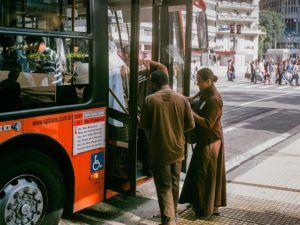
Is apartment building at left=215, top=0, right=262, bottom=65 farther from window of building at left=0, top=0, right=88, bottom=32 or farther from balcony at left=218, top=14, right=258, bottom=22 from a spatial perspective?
window of building at left=0, top=0, right=88, bottom=32

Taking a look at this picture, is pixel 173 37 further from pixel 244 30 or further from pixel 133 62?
pixel 244 30

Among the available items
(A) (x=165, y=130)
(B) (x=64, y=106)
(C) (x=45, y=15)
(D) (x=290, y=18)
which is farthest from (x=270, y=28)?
(C) (x=45, y=15)

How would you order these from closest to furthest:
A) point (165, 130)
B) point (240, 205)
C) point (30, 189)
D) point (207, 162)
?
point (30, 189) < point (165, 130) < point (207, 162) < point (240, 205)

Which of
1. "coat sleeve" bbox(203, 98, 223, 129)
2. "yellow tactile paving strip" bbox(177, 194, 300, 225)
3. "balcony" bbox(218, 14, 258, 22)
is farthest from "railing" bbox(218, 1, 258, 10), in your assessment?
"coat sleeve" bbox(203, 98, 223, 129)

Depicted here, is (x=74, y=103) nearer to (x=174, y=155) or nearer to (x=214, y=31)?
(x=174, y=155)

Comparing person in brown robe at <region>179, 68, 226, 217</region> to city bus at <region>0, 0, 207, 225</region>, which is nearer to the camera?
city bus at <region>0, 0, 207, 225</region>

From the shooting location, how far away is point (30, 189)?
406 centimetres

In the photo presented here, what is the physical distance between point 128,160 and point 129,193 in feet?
1.15

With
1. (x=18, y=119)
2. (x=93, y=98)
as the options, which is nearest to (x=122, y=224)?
(x=93, y=98)

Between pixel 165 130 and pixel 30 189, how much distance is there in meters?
1.39

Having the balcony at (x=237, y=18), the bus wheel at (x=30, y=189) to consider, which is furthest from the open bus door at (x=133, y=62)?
the balcony at (x=237, y=18)

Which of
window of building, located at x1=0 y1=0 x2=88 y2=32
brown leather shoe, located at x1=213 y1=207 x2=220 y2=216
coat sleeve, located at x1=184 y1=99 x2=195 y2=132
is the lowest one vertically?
brown leather shoe, located at x1=213 y1=207 x2=220 y2=216

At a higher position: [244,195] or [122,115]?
[122,115]

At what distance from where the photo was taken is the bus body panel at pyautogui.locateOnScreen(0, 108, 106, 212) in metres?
4.09
